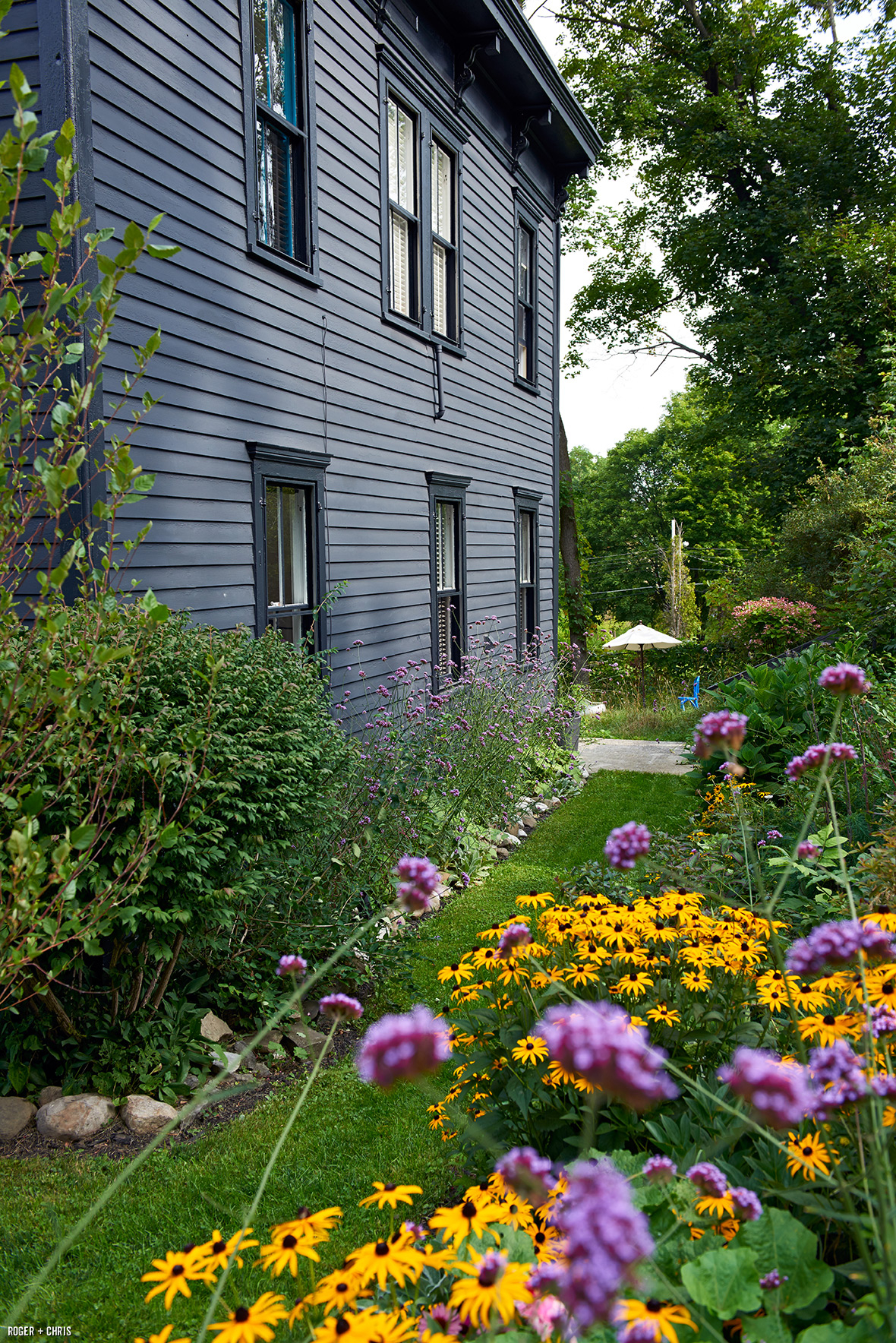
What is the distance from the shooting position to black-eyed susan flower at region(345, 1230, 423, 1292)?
4.99ft

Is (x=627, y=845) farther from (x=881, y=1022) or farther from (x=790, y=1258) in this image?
(x=790, y=1258)

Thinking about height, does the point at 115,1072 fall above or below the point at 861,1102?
below

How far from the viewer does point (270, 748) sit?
440cm

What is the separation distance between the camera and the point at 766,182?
2006cm

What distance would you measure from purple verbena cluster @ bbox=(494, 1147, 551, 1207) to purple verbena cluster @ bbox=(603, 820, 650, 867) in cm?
48

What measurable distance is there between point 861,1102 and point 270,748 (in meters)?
3.31

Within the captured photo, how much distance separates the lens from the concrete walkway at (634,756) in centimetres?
1262

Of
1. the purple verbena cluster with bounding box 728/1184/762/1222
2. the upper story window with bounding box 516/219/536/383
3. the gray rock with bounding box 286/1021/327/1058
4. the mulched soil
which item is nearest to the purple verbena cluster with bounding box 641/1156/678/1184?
the purple verbena cluster with bounding box 728/1184/762/1222

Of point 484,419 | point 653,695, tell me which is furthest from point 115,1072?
point 653,695

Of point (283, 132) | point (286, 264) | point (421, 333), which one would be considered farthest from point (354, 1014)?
point (421, 333)

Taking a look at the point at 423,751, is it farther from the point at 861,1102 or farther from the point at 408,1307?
the point at 861,1102

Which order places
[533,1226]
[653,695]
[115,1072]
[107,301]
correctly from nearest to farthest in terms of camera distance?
[533,1226] < [107,301] < [115,1072] < [653,695]

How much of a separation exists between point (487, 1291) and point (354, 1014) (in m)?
0.44

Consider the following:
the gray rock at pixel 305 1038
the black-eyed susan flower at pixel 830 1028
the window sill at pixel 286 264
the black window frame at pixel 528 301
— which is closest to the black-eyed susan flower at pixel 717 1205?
the black-eyed susan flower at pixel 830 1028
